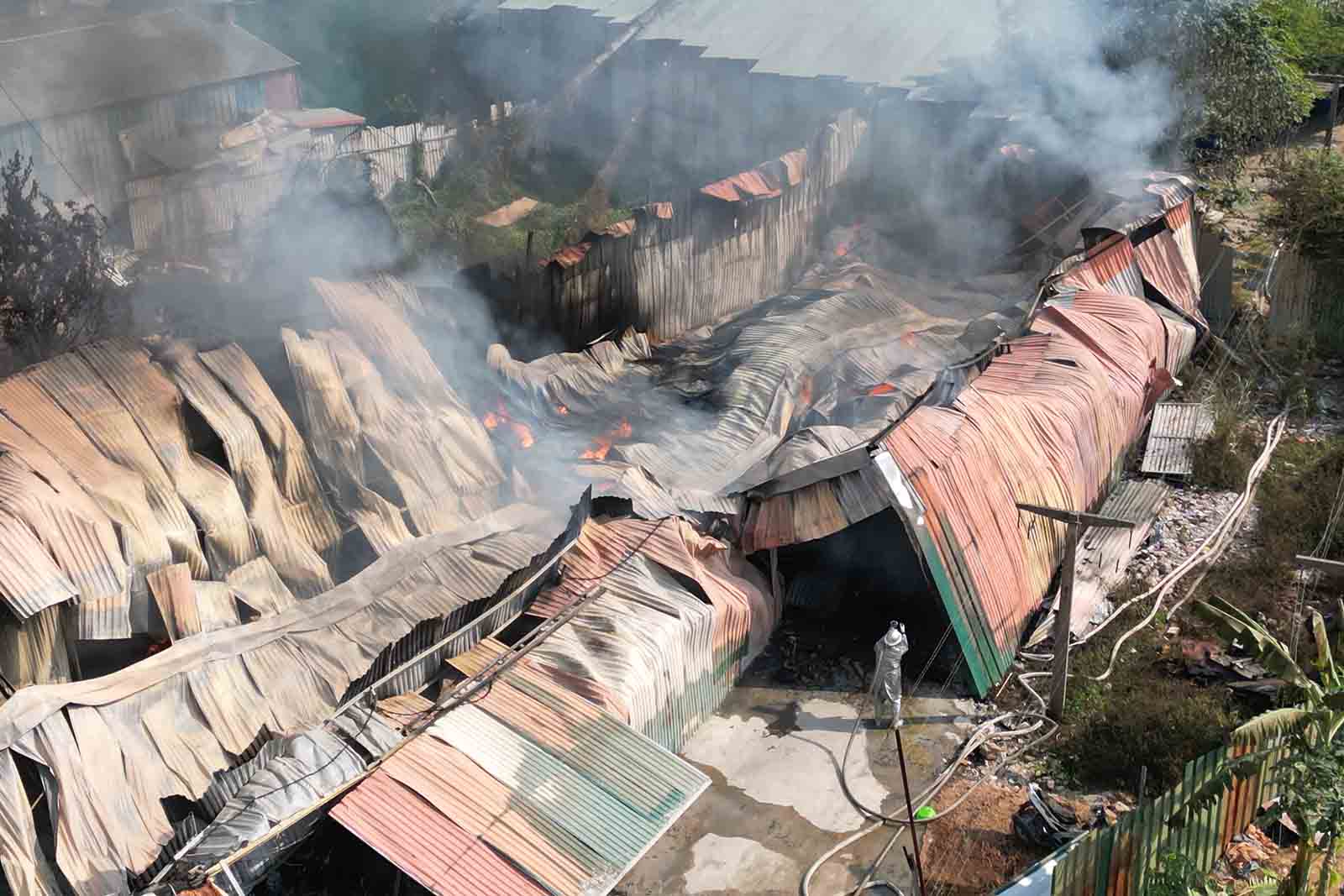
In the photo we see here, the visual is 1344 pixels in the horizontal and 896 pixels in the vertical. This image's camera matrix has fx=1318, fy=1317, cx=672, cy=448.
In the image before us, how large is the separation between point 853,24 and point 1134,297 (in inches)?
397

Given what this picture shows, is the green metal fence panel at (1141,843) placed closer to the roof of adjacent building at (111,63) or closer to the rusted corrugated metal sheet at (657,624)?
the rusted corrugated metal sheet at (657,624)

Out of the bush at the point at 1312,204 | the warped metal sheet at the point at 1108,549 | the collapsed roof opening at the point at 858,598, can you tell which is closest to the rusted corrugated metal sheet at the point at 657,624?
the collapsed roof opening at the point at 858,598

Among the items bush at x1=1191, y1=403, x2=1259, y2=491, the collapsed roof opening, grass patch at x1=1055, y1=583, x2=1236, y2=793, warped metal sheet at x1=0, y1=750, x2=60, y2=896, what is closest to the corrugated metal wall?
the collapsed roof opening

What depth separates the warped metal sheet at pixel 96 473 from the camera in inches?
385

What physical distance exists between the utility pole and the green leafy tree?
9.44m

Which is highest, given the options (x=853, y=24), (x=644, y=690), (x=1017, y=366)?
(x=853, y=24)

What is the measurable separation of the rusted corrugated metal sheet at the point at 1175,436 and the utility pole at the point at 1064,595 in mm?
4033

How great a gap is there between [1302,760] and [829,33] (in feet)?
60.2

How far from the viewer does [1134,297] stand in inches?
629

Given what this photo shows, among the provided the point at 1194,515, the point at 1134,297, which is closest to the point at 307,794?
the point at 1194,515

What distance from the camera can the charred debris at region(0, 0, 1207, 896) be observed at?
8.48 meters

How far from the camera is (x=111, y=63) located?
65.7 feet

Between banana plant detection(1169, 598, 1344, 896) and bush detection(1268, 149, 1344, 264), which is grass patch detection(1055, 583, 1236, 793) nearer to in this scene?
banana plant detection(1169, 598, 1344, 896)

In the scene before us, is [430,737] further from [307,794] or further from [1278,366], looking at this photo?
[1278,366]
